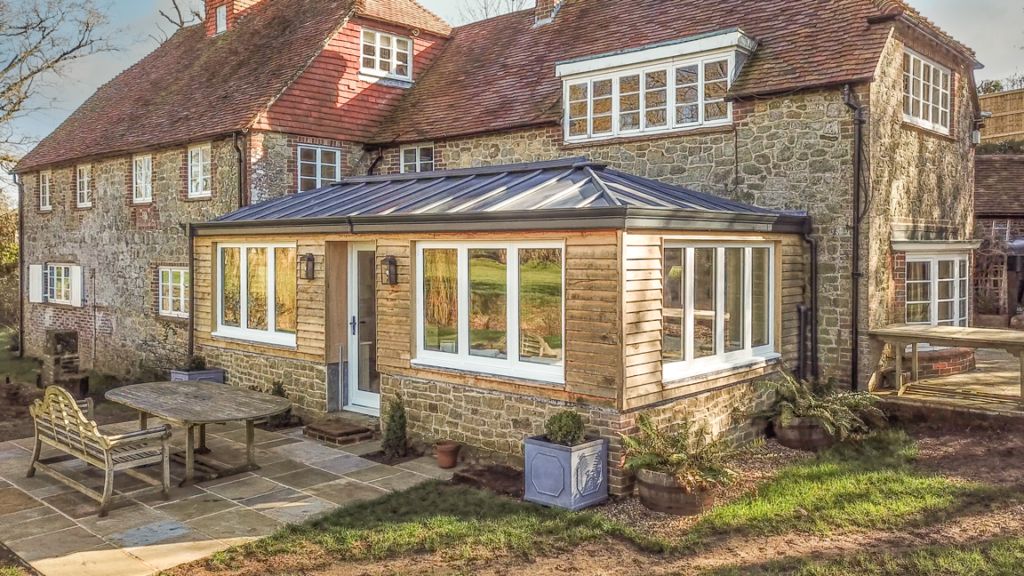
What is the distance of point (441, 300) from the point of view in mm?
9430

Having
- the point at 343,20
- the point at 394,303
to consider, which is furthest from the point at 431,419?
the point at 343,20

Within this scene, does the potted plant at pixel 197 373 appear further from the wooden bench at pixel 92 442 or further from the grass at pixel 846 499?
the grass at pixel 846 499

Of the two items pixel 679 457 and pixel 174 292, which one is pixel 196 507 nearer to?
pixel 679 457

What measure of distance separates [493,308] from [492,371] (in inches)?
27.8

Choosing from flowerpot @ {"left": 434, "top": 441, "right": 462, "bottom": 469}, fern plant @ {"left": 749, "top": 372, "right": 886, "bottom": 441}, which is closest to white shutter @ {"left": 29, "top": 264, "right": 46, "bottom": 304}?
flowerpot @ {"left": 434, "top": 441, "right": 462, "bottom": 469}

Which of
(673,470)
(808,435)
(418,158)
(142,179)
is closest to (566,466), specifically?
(673,470)

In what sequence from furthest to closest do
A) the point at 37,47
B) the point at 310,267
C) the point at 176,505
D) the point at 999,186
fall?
1. the point at 37,47
2. the point at 999,186
3. the point at 310,267
4. the point at 176,505

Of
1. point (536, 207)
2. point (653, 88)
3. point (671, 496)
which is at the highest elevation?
point (653, 88)

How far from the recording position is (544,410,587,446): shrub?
762 cm

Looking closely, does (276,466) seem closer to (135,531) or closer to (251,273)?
(135,531)

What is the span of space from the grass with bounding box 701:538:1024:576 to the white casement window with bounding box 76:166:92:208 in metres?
18.0

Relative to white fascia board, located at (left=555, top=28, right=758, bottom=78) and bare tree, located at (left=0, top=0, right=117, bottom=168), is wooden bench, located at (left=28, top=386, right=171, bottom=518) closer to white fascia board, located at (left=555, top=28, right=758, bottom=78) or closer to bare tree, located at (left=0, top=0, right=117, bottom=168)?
white fascia board, located at (left=555, top=28, right=758, bottom=78)

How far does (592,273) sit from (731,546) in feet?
9.39

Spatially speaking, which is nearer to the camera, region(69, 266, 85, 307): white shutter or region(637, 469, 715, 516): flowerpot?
region(637, 469, 715, 516): flowerpot
